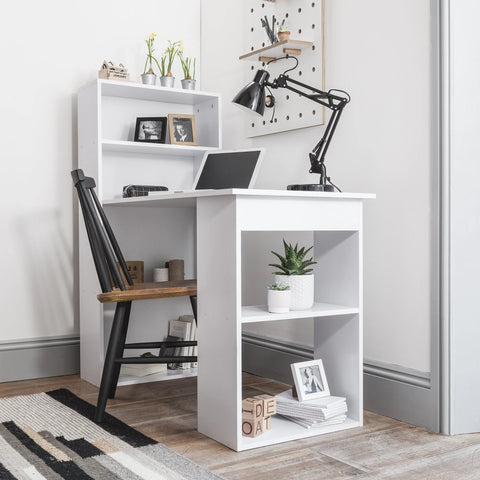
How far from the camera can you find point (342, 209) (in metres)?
2.00

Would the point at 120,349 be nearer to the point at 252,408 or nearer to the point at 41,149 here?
the point at 252,408

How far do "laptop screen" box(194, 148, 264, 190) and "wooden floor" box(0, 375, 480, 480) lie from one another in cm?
94

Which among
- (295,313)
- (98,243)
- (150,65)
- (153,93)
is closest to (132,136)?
(153,93)

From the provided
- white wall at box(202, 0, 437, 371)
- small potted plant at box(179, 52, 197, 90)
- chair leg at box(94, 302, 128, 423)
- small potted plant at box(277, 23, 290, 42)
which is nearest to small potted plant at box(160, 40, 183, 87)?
small potted plant at box(179, 52, 197, 90)

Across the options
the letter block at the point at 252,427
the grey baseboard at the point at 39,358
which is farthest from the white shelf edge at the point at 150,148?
the letter block at the point at 252,427

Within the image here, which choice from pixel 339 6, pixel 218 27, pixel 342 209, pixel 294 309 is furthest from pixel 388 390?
pixel 218 27

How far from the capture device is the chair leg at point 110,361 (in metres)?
2.07

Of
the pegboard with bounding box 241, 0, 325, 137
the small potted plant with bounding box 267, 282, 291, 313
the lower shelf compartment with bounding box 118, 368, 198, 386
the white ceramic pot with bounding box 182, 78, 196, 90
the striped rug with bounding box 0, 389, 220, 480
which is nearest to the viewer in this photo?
the striped rug with bounding box 0, 389, 220, 480

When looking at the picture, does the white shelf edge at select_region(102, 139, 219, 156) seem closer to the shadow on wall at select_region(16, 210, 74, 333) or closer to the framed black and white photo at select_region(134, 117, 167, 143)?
the framed black and white photo at select_region(134, 117, 167, 143)

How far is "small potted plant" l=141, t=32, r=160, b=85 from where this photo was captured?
9.48ft

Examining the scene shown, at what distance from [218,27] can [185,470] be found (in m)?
2.30

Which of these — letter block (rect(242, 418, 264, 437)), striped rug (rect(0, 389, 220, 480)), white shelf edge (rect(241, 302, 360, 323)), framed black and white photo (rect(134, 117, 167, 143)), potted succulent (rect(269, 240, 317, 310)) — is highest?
framed black and white photo (rect(134, 117, 167, 143))

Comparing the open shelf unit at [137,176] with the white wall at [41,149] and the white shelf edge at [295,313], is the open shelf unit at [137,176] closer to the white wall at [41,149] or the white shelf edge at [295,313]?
the white wall at [41,149]

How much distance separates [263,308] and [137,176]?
50.0 inches
